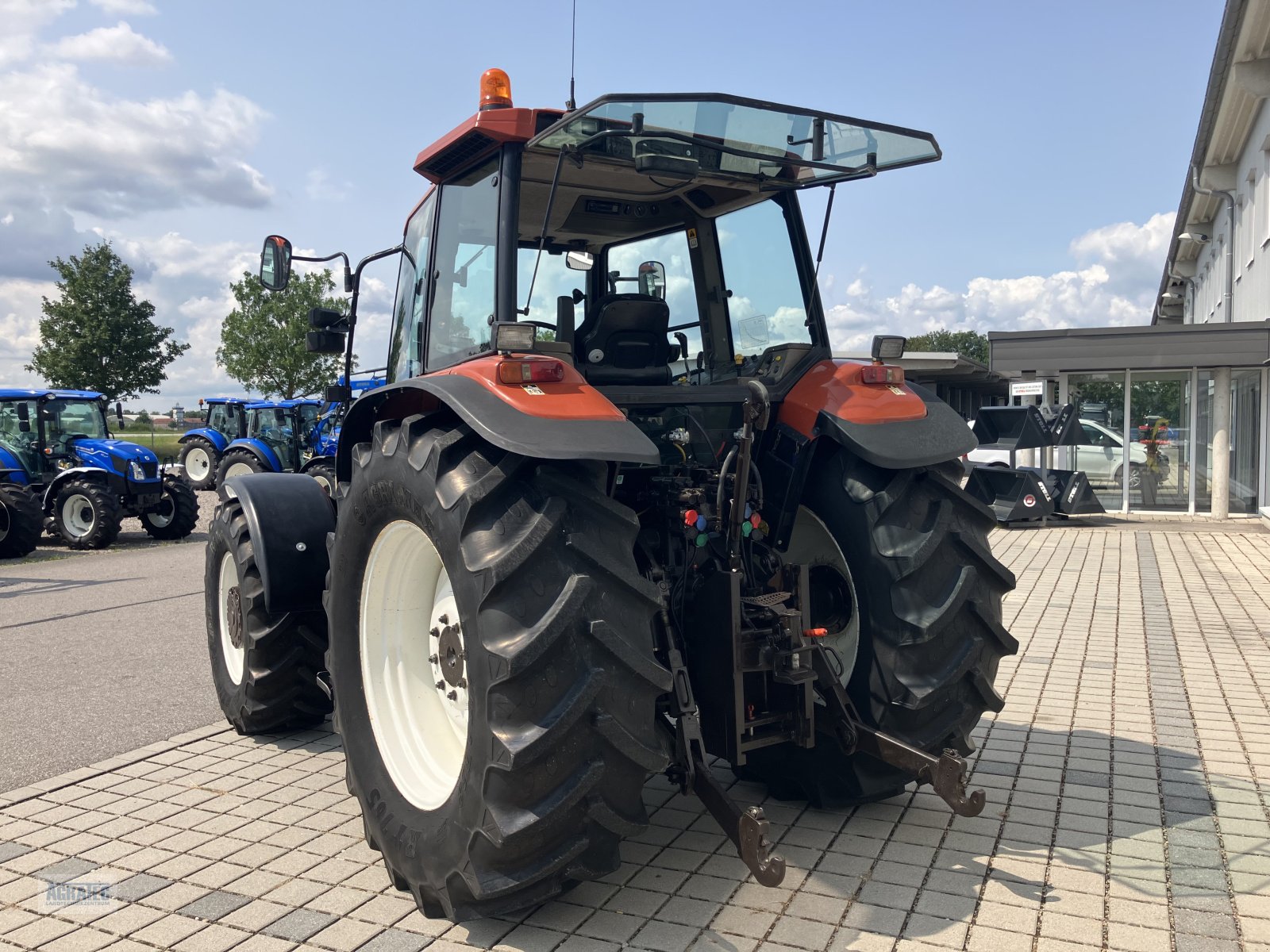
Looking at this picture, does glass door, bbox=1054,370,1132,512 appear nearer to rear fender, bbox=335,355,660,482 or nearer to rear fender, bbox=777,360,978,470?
rear fender, bbox=777,360,978,470

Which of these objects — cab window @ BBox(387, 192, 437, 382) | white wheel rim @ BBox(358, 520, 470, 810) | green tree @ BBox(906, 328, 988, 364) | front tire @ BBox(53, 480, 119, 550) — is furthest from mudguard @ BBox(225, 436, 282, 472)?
green tree @ BBox(906, 328, 988, 364)

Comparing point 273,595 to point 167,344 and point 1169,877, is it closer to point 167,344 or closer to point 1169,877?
point 1169,877

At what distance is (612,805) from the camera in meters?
2.83

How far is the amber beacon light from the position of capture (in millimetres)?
3584

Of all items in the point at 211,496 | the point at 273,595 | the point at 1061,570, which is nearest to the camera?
the point at 273,595

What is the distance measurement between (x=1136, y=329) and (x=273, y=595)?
14.5 metres

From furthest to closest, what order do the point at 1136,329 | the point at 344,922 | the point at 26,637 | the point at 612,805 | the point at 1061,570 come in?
the point at 1136,329 < the point at 1061,570 < the point at 26,637 < the point at 344,922 < the point at 612,805

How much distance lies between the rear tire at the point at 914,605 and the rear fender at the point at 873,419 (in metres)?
0.12

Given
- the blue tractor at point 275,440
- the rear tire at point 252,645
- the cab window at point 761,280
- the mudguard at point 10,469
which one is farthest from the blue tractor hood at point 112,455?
the cab window at point 761,280

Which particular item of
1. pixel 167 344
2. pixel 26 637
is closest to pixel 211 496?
pixel 167 344

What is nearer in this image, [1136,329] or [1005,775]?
[1005,775]

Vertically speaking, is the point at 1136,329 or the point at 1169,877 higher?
the point at 1136,329

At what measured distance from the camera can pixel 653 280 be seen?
450 cm

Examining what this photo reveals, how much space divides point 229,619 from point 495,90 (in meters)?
3.01
